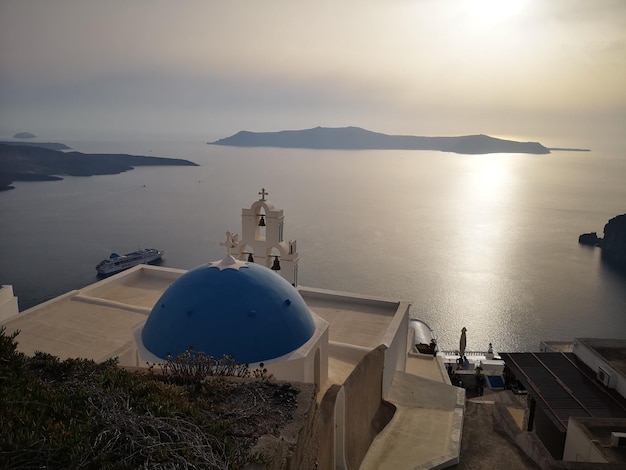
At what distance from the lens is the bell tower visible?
1051 centimetres

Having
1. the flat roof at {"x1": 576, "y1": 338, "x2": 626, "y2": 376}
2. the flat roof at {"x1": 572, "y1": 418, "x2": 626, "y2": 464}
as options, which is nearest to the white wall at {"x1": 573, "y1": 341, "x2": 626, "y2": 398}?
the flat roof at {"x1": 576, "y1": 338, "x2": 626, "y2": 376}

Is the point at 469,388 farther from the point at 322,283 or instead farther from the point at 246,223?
the point at 322,283

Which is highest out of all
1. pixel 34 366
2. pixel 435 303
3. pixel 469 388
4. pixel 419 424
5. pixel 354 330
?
pixel 34 366

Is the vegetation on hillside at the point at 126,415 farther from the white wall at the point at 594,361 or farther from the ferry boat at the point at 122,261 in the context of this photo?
the ferry boat at the point at 122,261

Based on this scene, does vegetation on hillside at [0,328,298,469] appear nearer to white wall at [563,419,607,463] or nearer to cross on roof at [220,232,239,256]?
cross on roof at [220,232,239,256]

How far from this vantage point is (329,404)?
568cm

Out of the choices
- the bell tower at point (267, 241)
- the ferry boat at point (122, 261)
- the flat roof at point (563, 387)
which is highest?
the bell tower at point (267, 241)

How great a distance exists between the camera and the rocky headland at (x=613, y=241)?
46.3 m

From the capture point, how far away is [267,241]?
10.6 metres

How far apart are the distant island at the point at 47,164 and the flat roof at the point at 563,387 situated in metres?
87.6

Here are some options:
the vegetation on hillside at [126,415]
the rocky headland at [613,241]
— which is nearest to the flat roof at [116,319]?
the vegetation on hillside at [126,415]

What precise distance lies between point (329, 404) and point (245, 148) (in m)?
194

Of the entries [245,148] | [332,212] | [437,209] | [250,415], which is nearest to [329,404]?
[250,415]

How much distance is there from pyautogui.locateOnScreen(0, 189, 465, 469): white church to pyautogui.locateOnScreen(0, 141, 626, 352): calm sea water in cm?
1817
